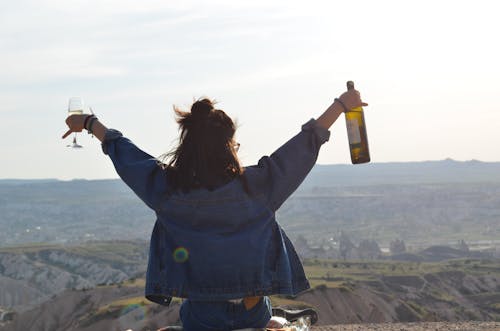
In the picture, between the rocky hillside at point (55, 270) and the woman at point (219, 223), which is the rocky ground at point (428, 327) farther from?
the rocky hillside at point (55, 270)

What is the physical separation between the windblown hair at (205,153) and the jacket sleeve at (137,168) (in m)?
0.09

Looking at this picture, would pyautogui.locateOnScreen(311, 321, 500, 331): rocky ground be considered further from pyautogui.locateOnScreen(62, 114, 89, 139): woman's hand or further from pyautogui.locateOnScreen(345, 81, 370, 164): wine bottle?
pyautogui.locateOnScreen(62, 114, 89, 139): woman's hand

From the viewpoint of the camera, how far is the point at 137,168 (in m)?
4.92

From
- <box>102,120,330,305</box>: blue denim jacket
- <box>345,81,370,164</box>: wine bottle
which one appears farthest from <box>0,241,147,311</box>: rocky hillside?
<box>102,120,330,305</box>: blue denim jacket

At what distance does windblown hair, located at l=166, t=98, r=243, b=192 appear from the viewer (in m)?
4.73

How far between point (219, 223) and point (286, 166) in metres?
0.50

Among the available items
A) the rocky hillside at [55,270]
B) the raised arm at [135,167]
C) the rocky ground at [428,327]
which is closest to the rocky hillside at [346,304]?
the rocky ground at [428,327]

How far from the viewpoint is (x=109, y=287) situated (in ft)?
244

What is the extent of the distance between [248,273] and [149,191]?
0.74 metres

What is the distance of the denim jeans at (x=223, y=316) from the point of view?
4711 mm

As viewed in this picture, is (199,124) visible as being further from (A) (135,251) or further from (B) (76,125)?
(A) (135,251)

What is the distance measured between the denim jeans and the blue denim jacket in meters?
0.09

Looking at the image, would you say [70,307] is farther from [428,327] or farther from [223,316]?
[223,316]

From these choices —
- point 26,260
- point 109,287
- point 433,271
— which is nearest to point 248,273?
point 109,287
